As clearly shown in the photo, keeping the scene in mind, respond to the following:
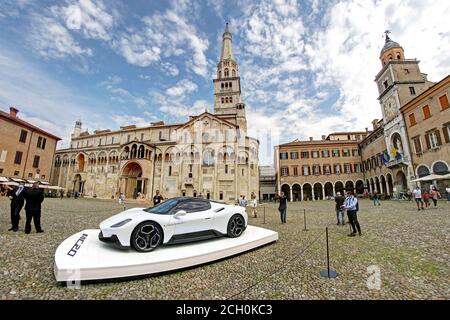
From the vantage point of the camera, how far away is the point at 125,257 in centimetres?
405

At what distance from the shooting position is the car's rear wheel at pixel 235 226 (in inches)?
234

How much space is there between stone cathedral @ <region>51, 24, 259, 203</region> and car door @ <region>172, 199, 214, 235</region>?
27.7 meters

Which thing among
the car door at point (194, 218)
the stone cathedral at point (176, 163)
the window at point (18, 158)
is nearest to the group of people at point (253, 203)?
the car door at point (194, 218)

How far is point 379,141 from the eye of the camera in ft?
113

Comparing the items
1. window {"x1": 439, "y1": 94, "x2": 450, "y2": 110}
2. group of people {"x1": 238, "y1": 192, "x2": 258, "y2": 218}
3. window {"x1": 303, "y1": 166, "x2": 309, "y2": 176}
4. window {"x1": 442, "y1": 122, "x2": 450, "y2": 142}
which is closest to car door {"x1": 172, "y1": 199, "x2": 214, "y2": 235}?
group of people {"x1": 238, "y1": 192, "x2": 258, "y2": 218}

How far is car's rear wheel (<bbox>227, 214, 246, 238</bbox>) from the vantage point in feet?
19.5

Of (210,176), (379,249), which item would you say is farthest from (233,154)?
(379,249)

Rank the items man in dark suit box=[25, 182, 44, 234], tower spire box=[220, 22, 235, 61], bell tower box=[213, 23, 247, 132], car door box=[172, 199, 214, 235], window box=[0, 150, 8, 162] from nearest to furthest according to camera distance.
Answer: car door box=[172, 199, 214, 235]
man in dark suit box=[25, 182, 44, 234]
window box=[0, 150, 8, 162]
bell tower box=[213, 23, 247, 132]
tower spire box=[220, 22, 235, 61]

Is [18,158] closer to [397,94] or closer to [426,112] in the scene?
[426,112]

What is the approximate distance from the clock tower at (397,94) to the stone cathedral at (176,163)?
21411 mm

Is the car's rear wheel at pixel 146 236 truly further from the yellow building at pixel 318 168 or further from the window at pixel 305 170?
the window at pixel 305 170

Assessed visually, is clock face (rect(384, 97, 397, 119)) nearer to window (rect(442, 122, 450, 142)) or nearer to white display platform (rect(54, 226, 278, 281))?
window (rect(442, 122, 450, 142))

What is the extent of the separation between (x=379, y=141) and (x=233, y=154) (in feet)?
84.3
